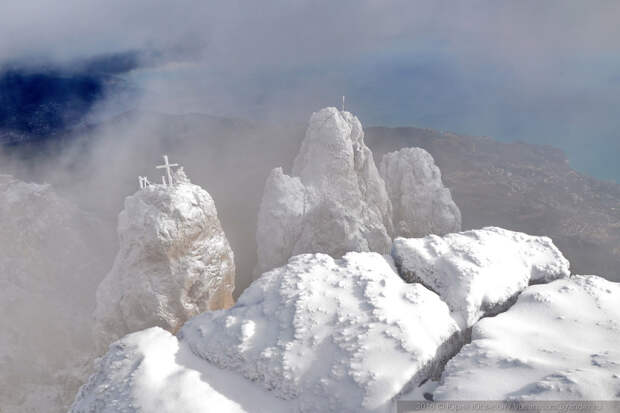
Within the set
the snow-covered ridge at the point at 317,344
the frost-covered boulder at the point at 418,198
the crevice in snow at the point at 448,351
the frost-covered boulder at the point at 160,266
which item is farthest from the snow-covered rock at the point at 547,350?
the frost-covered boulder at the point at 418,198

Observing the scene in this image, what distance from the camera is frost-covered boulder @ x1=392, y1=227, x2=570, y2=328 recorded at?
9320 mm

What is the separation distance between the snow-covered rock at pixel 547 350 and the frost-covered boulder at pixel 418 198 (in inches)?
623

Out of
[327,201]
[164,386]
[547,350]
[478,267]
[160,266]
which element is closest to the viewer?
[547,350]

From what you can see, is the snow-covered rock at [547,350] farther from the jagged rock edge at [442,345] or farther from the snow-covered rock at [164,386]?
the snow-covered rock at [164,386]

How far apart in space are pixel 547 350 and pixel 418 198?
774 inches

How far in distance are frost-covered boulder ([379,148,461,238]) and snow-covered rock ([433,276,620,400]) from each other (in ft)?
51.9

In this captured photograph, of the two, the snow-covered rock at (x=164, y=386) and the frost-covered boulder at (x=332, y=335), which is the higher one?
the frost-covered boulder at (x=332, y=335)

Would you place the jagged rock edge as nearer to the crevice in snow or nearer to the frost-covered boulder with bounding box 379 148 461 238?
the crevice in snow

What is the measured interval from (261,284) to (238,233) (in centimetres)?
1988

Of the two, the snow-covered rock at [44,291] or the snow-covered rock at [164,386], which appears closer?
the snow-covered rock at [164,386]

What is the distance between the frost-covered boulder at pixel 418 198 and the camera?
2558 centimetres

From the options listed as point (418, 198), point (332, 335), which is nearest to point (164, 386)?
point (332, 335)

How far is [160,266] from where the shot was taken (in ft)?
45.5

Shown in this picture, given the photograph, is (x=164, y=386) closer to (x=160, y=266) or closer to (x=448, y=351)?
(x=448, y=351)
